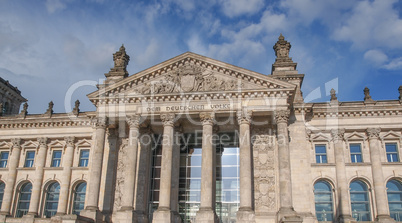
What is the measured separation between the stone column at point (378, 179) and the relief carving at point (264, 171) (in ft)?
27.7

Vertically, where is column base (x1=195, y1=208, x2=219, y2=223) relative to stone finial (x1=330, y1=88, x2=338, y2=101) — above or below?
below

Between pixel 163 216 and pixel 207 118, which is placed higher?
pixel 207 118

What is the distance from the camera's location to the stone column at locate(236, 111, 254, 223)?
27.5m

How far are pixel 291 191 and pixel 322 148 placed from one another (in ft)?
23.9

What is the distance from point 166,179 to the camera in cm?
2973

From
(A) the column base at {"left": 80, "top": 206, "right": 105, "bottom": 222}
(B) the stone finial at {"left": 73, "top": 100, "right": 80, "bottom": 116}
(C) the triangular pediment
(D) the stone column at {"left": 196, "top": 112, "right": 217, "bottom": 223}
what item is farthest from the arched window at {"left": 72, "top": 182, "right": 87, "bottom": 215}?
(D) the stone column at {"left": 196, "top": 112, "right": 217, "bottom": 223}

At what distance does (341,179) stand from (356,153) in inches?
118

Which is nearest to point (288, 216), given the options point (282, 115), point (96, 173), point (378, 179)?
point (282, 115)

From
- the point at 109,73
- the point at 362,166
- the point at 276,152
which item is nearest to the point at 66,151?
the point at 109,73

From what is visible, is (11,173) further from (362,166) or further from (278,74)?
(362,166)

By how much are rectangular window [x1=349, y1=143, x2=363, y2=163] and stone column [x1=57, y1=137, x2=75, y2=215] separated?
26049 millimetres

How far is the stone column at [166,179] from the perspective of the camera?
94.5 feet

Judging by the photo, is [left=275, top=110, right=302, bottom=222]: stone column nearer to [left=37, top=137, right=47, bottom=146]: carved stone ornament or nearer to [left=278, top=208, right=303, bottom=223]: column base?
[left=278, top=208, right=303, bottom=223]: column base

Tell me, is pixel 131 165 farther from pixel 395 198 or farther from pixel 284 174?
pixel 395 198
